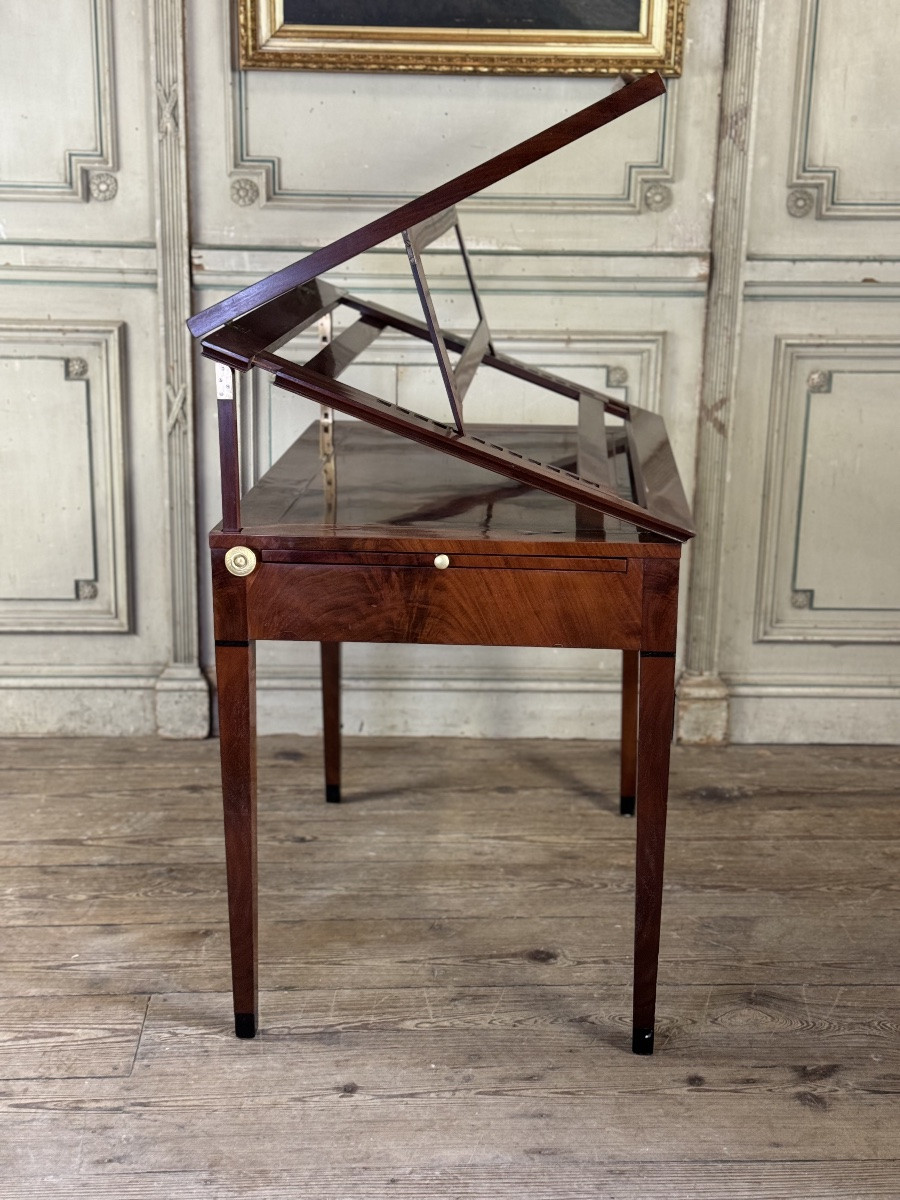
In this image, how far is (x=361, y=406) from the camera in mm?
1797

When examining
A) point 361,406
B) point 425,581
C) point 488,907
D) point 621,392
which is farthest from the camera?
point 621,392

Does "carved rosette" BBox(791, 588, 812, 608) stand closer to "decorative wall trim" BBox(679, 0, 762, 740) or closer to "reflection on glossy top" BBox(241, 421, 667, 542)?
"decorative wall trim" BBox(679, 0, 762, 740)

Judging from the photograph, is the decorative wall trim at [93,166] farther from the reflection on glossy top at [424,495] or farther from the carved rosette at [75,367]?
the reflection on glossy top at [424,495]

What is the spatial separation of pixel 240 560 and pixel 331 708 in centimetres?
111

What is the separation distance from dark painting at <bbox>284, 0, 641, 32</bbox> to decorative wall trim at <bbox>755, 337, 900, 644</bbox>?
91 centimetres

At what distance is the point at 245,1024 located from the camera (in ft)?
6.88

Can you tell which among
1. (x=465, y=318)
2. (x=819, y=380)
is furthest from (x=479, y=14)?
(x=819, y=380)

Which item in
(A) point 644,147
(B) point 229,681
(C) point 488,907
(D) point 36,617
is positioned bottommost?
(C) point 488,907

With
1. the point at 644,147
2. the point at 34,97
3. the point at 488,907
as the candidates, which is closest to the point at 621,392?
the point at 644,147

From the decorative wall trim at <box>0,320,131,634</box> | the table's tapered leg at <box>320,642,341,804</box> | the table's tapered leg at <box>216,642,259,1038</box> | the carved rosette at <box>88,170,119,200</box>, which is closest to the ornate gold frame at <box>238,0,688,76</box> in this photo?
the carved rosette at <box>88,170,119,200</box>

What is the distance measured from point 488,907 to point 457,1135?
2.26 ft

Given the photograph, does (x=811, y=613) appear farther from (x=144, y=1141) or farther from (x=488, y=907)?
(x=144, y=1141)

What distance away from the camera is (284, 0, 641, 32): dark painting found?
2.97m

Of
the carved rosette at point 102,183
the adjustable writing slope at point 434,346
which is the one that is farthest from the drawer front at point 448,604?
the carved rosette at point 102,183
